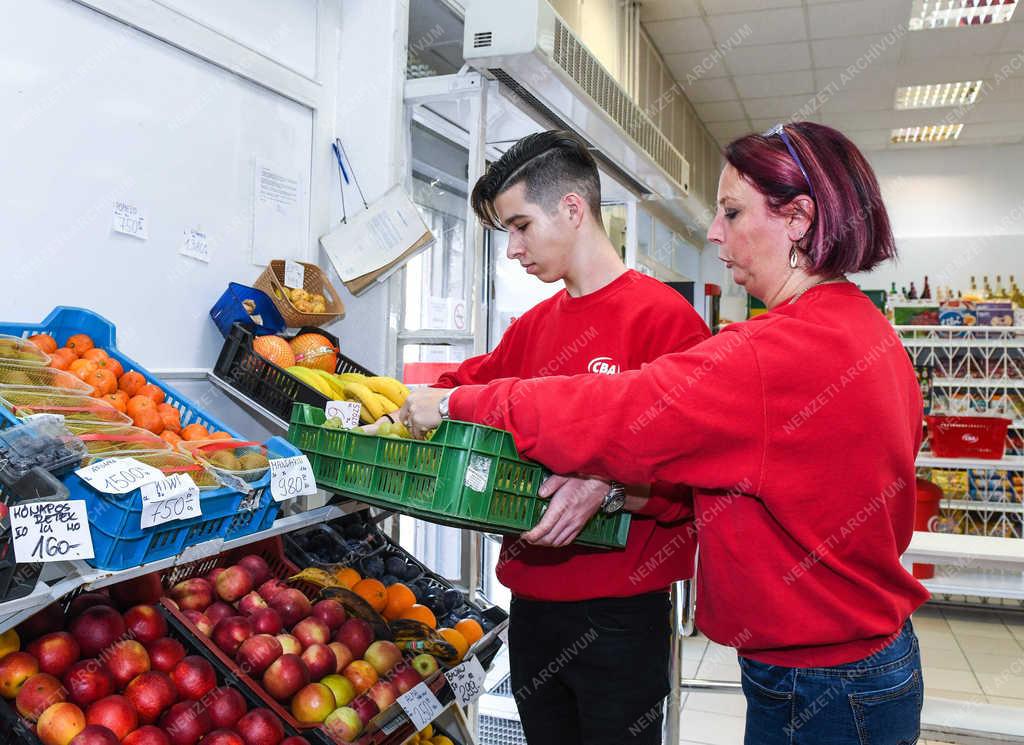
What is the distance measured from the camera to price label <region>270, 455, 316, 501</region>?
5.29 feet

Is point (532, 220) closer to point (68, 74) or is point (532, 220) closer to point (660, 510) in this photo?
point (660, 510)

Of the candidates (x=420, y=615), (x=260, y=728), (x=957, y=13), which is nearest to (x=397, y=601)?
(x=420, y=615)

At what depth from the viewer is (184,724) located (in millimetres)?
1536

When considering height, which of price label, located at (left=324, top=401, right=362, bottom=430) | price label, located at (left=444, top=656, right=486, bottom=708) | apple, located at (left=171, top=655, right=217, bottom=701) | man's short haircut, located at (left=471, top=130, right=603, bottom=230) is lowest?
price label, located at (left=444, top=656, right=486, bottom=708)

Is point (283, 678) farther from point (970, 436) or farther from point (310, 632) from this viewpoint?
point (970, 436)

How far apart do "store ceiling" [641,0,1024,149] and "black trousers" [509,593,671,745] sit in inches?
212

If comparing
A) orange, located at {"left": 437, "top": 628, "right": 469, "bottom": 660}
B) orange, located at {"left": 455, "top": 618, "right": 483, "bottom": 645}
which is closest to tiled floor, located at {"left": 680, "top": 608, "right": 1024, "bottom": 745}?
orange, located at {"left": 455, "top": 618, "right": 483, "bottom": 645}

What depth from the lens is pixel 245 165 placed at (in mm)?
2684

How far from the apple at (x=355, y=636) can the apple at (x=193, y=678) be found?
0.35 m

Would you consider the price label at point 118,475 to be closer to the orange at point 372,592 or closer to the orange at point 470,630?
the orange at point 372,592

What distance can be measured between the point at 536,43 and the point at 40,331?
1.79 meters

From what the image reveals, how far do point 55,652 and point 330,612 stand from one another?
0.63 meters

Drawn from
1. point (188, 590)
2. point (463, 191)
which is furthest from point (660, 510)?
point (463, 191)

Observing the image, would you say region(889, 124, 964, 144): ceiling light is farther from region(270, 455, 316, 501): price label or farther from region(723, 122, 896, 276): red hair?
region(270, 455, 316, 501): price label
